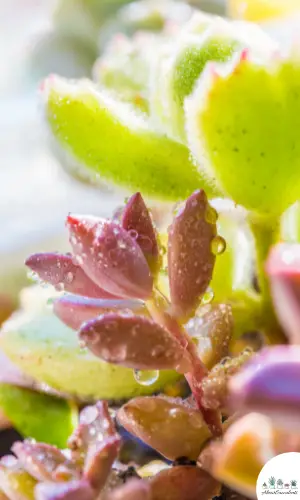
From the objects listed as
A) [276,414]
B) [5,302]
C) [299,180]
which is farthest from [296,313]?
[5,302]

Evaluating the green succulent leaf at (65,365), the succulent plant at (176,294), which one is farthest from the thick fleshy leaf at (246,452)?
the green succulent leaf at (65,365)

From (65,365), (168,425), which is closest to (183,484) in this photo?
(168,425)

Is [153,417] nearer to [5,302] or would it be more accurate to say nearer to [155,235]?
[155,235]

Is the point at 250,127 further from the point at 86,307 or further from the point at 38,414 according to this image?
the point at 38,414

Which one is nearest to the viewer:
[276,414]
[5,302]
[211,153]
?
[276,414]

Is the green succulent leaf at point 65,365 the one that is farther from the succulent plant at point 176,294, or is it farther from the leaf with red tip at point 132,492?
the leaf with red tip at point 132,492

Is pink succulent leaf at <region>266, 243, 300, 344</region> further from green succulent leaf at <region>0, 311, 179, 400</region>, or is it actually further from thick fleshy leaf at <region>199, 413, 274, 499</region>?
green succulent leaf at <region>0, 311, 179, 400</region>

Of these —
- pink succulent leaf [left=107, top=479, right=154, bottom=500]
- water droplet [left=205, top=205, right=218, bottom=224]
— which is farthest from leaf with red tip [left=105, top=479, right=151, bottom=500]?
water droplet [left=205, top=205, right=218, bottom=224]
